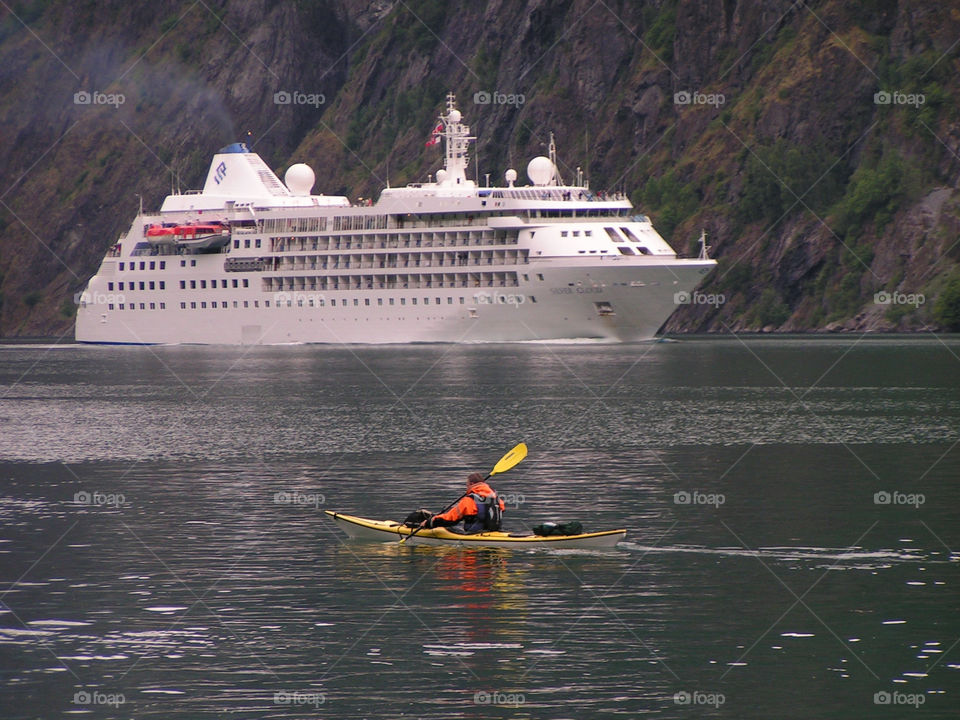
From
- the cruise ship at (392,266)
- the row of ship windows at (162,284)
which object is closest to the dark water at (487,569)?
the cruise ship at (392,266)

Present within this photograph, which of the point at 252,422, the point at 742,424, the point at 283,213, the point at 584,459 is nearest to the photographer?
the point at 584,459

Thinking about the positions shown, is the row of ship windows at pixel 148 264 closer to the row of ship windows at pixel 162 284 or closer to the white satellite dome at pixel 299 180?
the row of ship windows at pixel 162 284

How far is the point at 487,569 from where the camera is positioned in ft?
109

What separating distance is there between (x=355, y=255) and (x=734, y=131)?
4804 cm

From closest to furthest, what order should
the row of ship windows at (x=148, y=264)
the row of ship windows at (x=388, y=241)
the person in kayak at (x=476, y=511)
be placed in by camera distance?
1. the person in kayak at (x=476, y=511)
2. the row of ship windows at (x=388, y=241)
3. the row of ship windows at (x=148, y=264)

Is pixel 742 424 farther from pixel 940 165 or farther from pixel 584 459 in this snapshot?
pixel 940 165

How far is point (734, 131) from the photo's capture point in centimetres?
17750

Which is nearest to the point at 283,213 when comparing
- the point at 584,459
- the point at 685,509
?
the point at 584,459

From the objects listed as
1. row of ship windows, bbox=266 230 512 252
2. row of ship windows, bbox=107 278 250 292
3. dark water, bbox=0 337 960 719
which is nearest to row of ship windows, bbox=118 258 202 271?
row of ship windows, bbox=107 278 250 292

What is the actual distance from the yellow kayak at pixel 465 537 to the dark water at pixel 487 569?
12.8 inches

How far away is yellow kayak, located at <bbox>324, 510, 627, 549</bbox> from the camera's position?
34094mm

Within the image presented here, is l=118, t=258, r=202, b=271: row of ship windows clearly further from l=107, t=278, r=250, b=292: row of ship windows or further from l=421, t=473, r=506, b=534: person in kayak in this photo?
l=421, t=473, r=506, b=534: person in kayak

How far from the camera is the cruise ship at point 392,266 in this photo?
13612cm

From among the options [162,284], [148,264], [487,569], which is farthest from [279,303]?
[487,569]
